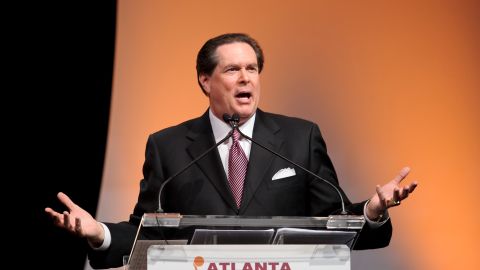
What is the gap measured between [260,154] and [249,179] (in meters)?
0.11

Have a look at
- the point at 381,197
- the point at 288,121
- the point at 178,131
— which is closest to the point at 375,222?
the point at 381,197

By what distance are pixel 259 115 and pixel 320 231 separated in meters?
0.98

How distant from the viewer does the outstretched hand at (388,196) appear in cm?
221

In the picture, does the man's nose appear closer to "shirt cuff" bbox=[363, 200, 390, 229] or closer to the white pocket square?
the white pocket square

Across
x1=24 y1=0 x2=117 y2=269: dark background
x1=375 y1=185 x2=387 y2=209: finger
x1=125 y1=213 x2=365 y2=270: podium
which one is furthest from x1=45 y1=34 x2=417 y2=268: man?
x1=24 y1=0 x2=117 y2=269: dark background

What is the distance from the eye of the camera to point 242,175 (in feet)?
9.18

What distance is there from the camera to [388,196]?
2318 mm

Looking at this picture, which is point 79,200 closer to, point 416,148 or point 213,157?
point 213,157

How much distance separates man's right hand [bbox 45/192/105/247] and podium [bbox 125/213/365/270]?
0.20m

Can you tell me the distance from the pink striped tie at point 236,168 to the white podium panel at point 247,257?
0.73m

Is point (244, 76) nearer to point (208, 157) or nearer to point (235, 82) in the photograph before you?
point (235, 82)

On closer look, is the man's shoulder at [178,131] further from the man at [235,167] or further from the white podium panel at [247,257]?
the white podium panel at [247,257]

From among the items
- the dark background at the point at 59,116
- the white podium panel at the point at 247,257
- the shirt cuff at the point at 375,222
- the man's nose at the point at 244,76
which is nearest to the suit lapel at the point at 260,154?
the man's nose at the point at 244,76

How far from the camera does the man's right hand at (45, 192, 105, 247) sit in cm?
221
